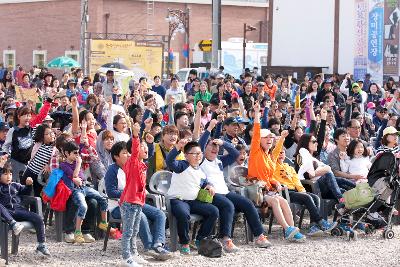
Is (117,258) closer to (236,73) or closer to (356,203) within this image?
(356,203)

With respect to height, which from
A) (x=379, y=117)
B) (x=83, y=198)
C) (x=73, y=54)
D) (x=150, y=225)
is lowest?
(x=150, y=225)

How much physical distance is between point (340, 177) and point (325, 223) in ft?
4.53

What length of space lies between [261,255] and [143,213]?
5.06 ft

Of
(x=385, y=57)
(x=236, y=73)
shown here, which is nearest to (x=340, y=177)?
(x=385, y=57)

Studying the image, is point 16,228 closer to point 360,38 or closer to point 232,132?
point 232,132

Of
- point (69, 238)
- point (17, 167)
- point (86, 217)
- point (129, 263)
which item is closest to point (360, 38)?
point (17, 167)

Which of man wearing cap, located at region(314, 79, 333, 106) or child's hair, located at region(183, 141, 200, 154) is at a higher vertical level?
man wearing cap, located at region(314, 79, 333, 106)

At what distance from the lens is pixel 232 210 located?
12.0 m

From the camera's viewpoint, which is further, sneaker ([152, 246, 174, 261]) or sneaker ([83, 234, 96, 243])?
sneaker ([83, 234, 96, 243])

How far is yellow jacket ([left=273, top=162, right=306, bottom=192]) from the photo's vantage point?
1330 cm

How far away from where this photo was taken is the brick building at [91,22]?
180ft

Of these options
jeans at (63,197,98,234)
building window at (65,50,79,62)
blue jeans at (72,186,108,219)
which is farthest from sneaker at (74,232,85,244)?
building window at (65,50,79,62)

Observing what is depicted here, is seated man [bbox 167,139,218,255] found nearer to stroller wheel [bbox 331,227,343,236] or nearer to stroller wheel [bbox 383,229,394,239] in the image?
stroller wheel [bbox 331,227,343,236]

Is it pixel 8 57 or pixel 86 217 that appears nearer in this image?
pixel 86 217
